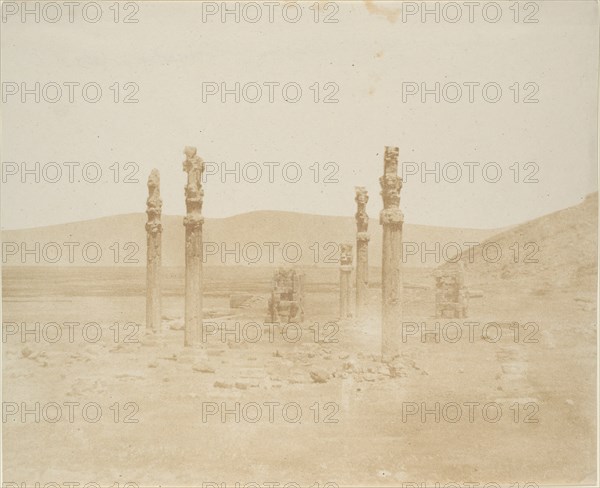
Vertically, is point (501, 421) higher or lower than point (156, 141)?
lower

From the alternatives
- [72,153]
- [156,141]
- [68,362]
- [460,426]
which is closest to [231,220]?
[156,141]

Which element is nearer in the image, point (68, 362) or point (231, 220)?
point (68, 362)

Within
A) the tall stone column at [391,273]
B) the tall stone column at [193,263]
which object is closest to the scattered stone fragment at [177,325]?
the tall stone column at [193,263]

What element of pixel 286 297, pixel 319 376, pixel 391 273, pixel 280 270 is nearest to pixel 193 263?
pixel 280 270

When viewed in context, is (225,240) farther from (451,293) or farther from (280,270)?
(451,293)

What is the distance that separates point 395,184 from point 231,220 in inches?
93.0

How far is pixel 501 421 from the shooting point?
7.75 meters

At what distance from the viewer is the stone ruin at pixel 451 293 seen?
950 centimetres

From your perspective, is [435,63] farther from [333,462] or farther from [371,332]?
[333,462]

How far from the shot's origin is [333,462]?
24.6 feet

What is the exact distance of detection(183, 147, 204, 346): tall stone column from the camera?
790cm

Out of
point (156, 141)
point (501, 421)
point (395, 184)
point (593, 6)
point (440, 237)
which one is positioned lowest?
point (501, 421)

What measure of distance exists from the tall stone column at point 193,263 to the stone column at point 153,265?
569 millimetres

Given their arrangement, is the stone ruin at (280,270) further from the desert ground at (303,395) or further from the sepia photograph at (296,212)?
the desert ground at (303,395)
